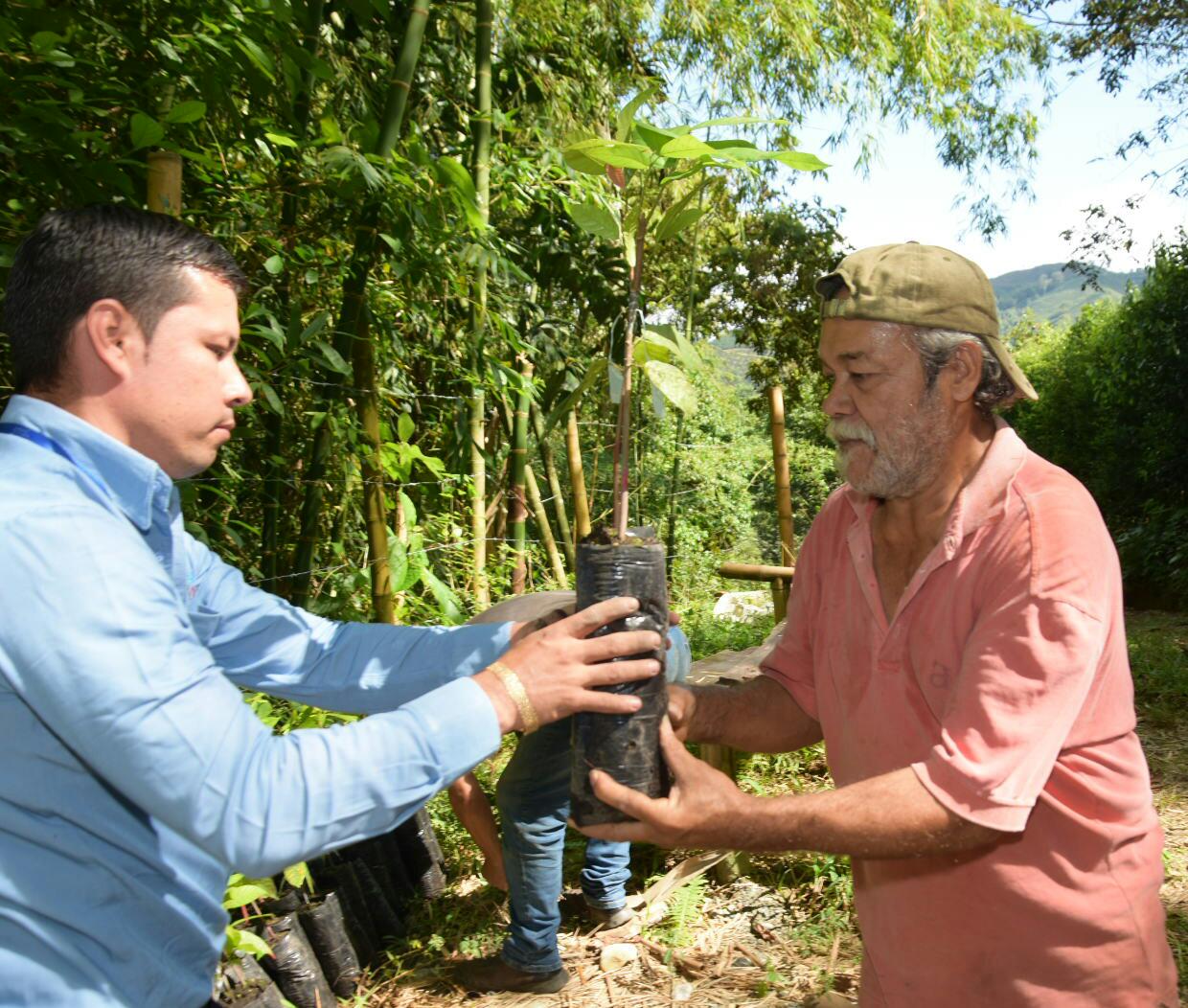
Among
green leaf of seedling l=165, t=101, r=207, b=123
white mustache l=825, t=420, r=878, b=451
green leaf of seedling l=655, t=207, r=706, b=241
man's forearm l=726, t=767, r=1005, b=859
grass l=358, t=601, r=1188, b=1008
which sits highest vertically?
green leaf of seedling l=165, t=101, r=207, b=123

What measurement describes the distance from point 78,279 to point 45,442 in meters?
0.22

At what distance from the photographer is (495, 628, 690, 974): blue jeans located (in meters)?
3.20

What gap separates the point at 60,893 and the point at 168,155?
5.42 feet

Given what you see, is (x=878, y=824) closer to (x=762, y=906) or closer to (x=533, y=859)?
(x=533, y=859)

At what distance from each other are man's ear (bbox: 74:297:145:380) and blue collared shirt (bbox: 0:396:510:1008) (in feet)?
0.28

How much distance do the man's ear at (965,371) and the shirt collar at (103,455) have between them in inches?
48.3

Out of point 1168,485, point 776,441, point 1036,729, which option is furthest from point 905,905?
point 1168,485

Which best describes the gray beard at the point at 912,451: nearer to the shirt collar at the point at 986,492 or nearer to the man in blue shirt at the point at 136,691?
the shirt collar at the point at 986,492

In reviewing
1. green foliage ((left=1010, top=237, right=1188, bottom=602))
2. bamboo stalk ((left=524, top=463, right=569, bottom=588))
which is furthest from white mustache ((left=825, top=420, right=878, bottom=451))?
green foliage ((left=1010, top=237, right=1188, bottom=602))

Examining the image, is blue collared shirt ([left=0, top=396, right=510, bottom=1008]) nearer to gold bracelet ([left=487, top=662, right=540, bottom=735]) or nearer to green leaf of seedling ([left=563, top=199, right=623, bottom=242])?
gold bracelet ([left=487, top=662, right=540, bottom=735])

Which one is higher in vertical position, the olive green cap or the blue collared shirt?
the olive green cap

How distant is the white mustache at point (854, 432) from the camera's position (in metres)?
1.67

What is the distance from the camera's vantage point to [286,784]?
118 cm

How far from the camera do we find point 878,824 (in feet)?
4.50
